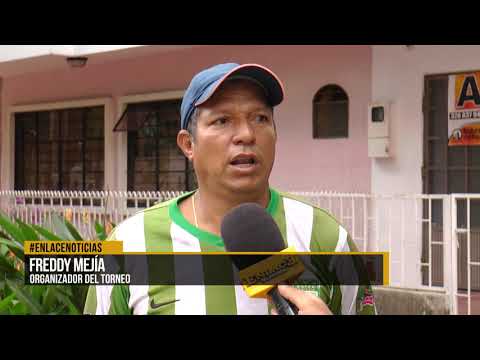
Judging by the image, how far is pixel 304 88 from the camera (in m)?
8.30

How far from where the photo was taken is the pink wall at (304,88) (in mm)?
7812

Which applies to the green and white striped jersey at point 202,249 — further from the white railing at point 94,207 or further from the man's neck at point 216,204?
the white railing at point 94,207

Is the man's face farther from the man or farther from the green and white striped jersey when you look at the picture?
the green and white striped jersey

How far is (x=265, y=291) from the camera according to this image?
153 centimetres

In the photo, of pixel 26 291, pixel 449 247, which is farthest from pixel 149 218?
pixel 449 247

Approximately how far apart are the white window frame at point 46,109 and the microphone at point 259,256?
877 cm

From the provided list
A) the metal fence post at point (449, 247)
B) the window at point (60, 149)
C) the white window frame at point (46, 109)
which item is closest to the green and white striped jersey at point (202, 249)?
the metal fence post at point (449, 247)

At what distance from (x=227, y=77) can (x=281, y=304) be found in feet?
2.16

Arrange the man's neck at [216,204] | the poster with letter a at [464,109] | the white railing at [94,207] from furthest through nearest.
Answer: the white railing at [94,207]
the poster with letter a at [464,109]
the man's neck at [216,204]

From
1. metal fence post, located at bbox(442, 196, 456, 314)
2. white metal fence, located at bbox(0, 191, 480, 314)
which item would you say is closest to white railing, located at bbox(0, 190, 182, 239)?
white metal fence, located at bbox(0, 191, 480, 314)

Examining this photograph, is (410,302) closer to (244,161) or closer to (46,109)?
(244,161)

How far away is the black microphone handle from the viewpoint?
1485 mm

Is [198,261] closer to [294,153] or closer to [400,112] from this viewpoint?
[400,112]

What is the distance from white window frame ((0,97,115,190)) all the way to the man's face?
337 inches
